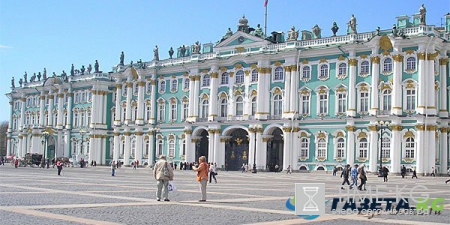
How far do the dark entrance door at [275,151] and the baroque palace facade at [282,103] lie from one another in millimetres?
132

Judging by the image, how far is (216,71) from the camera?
75500 millimetres

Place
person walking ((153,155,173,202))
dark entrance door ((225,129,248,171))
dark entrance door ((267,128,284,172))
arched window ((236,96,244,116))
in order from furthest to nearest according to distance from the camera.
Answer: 1. dark entrance door ((225,129,248,171))
2. arched window ((236,96,244,116))
3. dark entrance door ((267,128,284,172))
4. person walking ((153,155,173,202))

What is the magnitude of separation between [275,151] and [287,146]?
460 centimetres

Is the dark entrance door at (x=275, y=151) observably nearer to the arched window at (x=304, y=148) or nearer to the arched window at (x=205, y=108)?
the arched window at (x=304, y=148)

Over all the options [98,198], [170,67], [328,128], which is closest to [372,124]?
[328,128]

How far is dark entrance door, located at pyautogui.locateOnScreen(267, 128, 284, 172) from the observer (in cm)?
7171

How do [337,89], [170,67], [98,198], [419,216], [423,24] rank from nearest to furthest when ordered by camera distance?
[419,216], [98,198], [423,24], [337,89], [170,67]

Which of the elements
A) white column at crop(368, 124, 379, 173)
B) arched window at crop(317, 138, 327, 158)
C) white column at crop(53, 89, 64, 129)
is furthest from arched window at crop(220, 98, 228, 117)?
white column at crop(53, 89, 64, 129)

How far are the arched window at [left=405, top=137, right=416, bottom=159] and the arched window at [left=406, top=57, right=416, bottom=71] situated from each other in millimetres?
6593

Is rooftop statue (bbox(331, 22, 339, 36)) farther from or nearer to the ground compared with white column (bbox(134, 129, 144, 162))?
farther from the ground

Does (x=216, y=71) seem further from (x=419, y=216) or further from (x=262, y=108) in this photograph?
(x=419, y=216)

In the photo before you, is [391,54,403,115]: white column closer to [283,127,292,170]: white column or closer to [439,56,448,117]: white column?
[439,56,448,117]: white column

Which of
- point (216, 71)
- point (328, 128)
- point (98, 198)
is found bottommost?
point (98, 198)

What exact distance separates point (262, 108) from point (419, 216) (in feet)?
176
